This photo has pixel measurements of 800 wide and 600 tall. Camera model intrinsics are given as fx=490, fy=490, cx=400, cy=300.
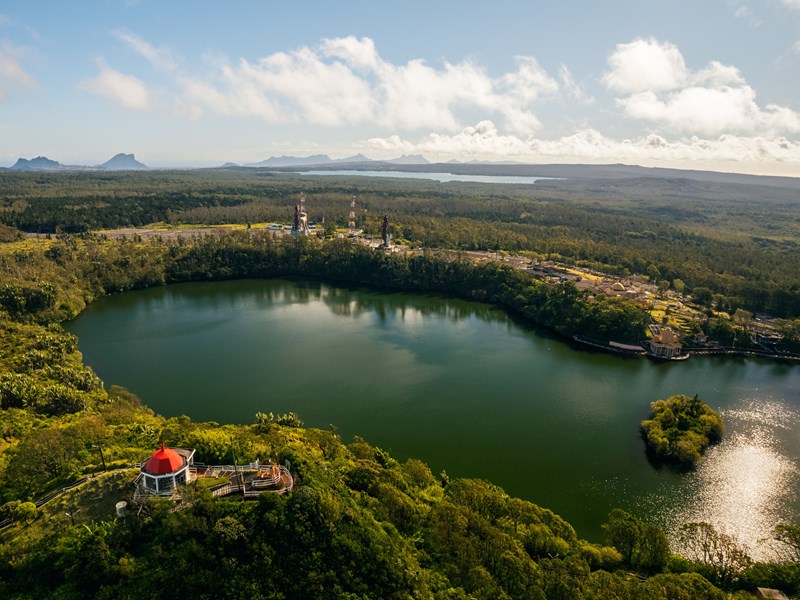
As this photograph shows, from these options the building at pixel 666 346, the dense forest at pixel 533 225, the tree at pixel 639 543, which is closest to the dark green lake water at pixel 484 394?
the building at pixel 666 346

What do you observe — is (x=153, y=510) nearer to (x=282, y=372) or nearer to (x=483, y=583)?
(x=483, y=583)

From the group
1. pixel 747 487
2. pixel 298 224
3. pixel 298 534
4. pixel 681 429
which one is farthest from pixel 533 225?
pixel 298 534

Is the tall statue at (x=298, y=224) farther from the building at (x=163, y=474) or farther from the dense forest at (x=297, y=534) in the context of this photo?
the building at (x=163, y=474)

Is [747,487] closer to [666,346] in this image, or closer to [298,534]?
[666,346]

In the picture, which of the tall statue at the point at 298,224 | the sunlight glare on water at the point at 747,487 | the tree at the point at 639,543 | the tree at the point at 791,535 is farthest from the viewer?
the tall statue at the point at 298,224

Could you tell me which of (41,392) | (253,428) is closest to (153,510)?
(253,428)

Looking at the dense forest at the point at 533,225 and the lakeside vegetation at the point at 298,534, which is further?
the dense forest at the point at 533,225

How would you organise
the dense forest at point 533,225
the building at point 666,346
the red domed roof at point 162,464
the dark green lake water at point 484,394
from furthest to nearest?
the dense forest at point 533,225
the building at point 666,346
the dark green lake water at point 484,394
the red domed roof at point 162,464
